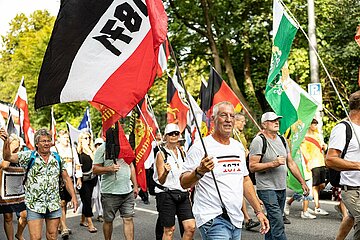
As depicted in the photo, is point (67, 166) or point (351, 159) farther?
point (67, 166)

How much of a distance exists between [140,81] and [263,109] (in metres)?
22.1

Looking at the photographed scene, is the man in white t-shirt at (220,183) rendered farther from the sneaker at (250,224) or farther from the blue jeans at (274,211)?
the sneaker at (250,224)

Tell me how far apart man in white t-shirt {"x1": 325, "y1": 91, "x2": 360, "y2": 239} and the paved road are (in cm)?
277

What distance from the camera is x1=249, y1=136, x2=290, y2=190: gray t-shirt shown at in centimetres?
649

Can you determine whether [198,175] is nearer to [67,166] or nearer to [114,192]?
[114,192]

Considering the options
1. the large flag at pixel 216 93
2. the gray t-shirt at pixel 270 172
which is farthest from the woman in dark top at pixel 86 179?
the gray t-shirt at pixel 270 172

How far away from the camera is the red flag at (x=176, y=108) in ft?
34.6

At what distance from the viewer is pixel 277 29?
7.46 meters

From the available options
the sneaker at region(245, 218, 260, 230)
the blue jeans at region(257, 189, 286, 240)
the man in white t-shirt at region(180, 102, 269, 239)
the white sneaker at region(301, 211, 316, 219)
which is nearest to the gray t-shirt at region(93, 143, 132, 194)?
the blue jeans at region(257, 189, 286, 240)

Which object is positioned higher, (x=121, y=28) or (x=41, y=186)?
(x=121, y=28)

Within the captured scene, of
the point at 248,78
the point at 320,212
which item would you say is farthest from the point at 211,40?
the point at 320,212

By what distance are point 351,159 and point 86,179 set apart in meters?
5.83

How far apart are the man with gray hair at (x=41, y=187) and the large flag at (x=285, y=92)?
299 centimetres

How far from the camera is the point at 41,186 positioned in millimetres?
6352
